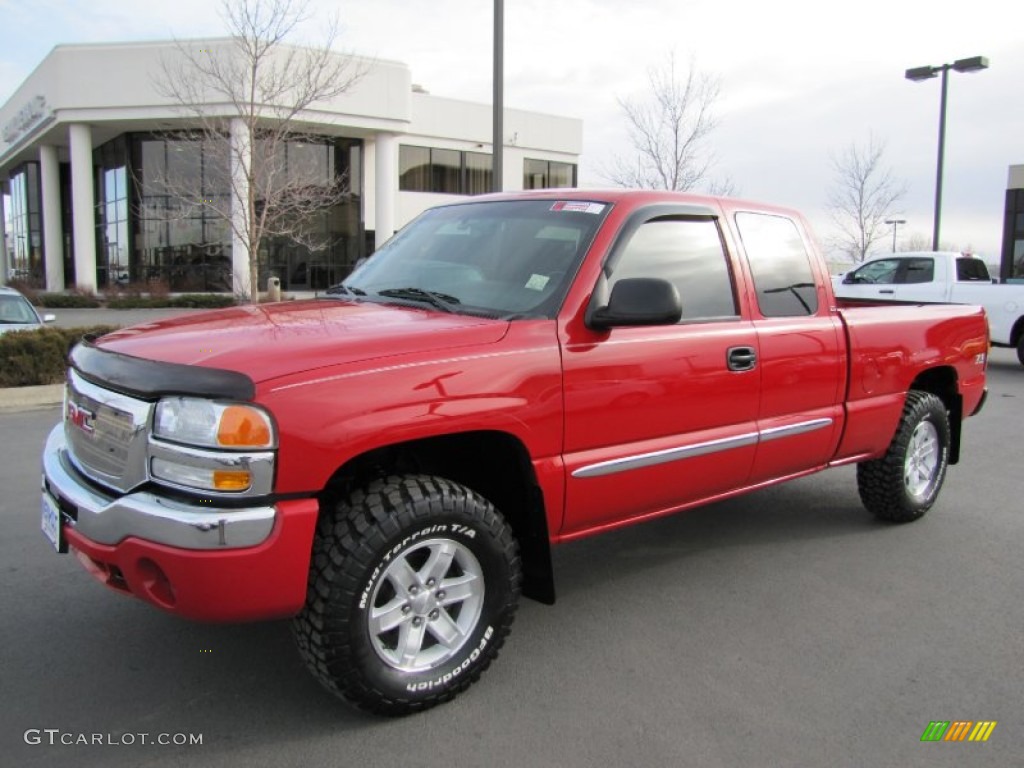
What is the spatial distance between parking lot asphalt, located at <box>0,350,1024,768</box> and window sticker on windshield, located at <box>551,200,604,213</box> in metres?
1.85

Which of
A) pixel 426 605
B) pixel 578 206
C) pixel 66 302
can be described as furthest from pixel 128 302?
pixel 426 605

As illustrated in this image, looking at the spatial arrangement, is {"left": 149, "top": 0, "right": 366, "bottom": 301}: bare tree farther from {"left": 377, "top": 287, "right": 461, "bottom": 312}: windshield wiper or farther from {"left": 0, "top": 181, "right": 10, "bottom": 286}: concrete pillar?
{"left": 0, "top": 181, "right": 10, "bottom": 286}: concrete pillar

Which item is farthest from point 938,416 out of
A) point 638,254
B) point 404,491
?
point 404,491

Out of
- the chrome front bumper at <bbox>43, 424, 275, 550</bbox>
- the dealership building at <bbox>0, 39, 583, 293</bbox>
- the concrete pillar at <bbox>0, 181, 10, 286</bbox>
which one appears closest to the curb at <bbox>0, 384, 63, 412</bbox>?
the chrome front bumper at <bbox>43, 424, 275, 550</bbox>

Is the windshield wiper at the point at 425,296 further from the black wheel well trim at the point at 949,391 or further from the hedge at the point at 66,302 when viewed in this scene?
the hedge at the point at 66,302

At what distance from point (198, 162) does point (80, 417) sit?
29481 mm

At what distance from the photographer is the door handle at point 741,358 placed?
3742mm

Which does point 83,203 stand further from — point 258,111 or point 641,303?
point 641,303

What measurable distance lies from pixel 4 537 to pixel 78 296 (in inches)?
1046

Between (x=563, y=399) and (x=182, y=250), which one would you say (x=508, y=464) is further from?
(x=182, y=250)

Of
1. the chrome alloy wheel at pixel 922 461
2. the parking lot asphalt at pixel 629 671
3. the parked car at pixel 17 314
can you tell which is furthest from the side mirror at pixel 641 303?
the parked car at pixel 17 314

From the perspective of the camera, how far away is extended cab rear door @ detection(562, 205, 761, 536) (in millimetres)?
3219

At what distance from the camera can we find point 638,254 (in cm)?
360

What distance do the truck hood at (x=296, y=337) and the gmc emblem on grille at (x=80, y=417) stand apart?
24 cm
